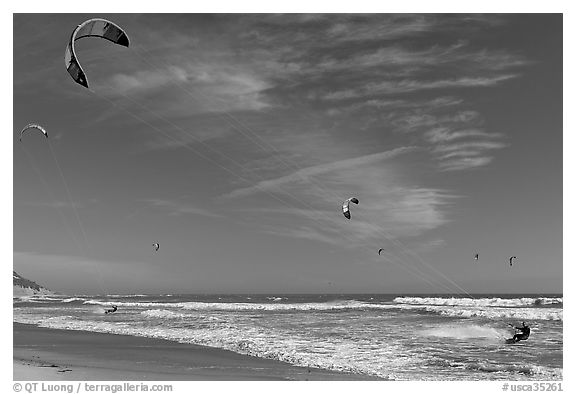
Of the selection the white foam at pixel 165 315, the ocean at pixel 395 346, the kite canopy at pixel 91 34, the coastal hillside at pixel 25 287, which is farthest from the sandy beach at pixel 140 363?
the coastal hillside at pixel 25 287

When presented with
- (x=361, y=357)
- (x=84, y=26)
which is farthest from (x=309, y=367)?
(x=84, y=26)

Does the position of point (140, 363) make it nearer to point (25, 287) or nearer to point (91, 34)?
point (91, 34)

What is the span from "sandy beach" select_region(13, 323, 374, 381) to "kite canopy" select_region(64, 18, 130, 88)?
5.50 m

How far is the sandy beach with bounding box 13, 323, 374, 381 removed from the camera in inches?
351

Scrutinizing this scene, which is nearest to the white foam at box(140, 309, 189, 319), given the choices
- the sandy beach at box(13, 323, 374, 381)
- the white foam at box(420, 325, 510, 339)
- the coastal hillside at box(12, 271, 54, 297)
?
the sandy beach at box(13, 323, 374, 381)

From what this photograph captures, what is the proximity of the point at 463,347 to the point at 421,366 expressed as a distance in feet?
10.6

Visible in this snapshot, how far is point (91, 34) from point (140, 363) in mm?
6751

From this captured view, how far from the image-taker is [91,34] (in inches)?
358

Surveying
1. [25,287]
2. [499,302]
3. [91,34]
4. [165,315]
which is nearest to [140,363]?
[91,34]

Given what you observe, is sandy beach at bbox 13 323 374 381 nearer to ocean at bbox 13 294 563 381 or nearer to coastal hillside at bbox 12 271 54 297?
ocean at bbox 13 294 563 381

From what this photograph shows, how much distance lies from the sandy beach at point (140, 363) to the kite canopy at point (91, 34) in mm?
5496
